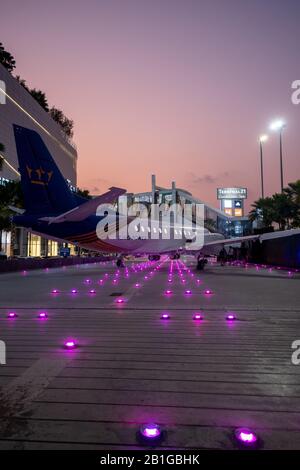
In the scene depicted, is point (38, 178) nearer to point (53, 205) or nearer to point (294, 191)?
point (53, 205)

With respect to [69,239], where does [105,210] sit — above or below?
above

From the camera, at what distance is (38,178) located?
21.9 meters

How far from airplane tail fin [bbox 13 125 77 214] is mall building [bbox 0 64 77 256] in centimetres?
3459

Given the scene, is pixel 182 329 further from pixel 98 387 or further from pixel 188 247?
pixel 188 247

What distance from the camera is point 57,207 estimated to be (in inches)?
893

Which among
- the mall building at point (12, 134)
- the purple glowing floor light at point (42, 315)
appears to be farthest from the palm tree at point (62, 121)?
the purple glowing floor light at point (42, 315)

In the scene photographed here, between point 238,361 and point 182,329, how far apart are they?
223cm

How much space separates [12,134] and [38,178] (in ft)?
190

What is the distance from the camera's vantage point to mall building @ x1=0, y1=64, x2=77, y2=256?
2657 inches

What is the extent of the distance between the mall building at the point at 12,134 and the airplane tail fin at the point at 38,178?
3459 cm

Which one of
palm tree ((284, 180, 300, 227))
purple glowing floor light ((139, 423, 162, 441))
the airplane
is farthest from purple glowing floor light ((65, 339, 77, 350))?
palm tree ((284, 180, 300, 227))

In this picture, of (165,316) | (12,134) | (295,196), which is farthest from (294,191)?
(12,134)

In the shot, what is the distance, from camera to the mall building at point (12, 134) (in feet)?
221
